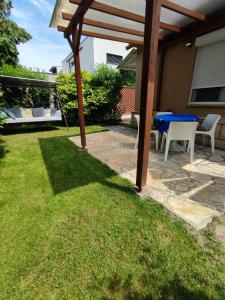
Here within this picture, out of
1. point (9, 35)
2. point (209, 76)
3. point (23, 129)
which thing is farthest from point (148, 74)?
point (9, 35)

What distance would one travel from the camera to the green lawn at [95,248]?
135 cm

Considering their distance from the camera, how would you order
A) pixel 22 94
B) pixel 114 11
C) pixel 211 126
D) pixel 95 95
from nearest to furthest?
pixel 114 11, pixel 211 126, pixel 22 94, pixel 95 95

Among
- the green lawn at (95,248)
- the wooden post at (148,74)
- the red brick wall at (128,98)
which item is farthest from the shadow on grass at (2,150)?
the red brick wall at (128,98)

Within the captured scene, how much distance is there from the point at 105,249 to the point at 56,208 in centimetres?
92

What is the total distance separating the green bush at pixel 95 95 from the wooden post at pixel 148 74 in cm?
595

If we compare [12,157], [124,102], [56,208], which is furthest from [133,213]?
[124,102]

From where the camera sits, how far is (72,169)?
11.1 feet

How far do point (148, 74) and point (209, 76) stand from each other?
3691mm

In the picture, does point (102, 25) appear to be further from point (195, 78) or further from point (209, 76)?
point (209, 76)

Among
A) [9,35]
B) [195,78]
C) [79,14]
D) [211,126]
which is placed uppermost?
[9,35]

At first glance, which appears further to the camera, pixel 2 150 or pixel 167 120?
pixel 2 150

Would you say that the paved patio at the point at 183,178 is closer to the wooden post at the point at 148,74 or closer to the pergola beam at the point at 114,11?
the wooden post at the point at 148,74

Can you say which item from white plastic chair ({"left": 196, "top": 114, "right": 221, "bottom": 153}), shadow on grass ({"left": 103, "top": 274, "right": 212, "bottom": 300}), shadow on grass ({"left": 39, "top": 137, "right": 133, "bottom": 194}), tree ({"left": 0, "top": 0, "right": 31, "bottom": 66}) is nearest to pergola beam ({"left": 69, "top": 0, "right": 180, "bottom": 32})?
white plastic chair ({"left": 196, "top": 114, "right": 221, "bottom": 153})

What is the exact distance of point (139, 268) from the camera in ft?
4.88
